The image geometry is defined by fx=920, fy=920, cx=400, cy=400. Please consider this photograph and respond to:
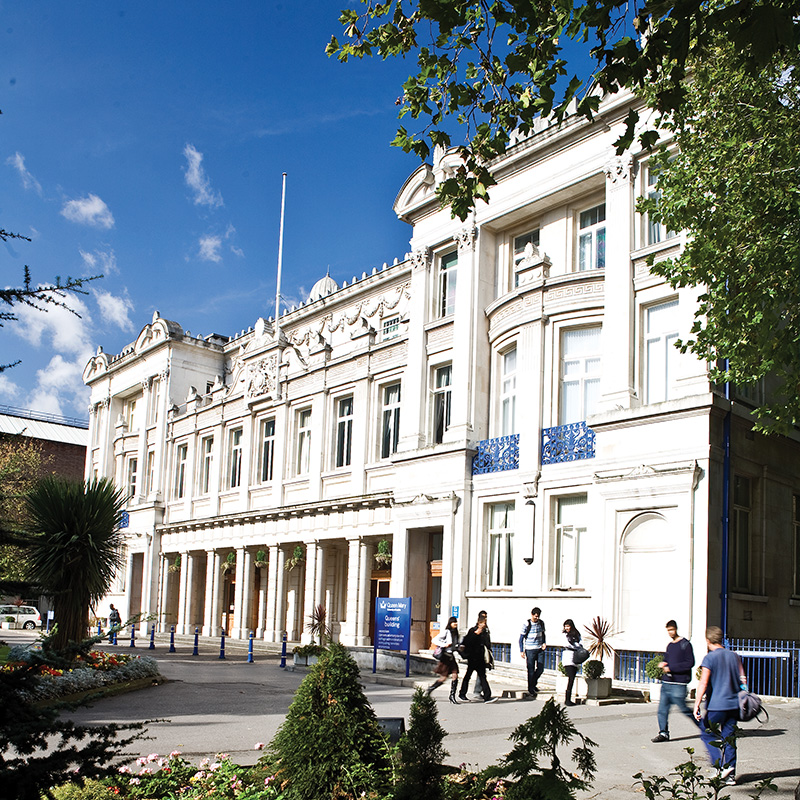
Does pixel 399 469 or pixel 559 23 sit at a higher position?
pixel 559 23

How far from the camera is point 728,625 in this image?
1972cm

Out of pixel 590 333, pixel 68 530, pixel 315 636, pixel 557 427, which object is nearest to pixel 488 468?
pixel 557 427

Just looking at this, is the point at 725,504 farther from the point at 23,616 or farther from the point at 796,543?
the point at 23,616

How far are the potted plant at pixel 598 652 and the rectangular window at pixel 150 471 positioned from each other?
31213 mm

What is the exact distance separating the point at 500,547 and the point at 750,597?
686 cm

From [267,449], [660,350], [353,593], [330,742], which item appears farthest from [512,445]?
[330,742]

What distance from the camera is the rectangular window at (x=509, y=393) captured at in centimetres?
2571

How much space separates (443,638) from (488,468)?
25.5 ft

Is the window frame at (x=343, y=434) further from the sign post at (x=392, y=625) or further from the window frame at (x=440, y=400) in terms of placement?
the sign post at (x=392, y=625)

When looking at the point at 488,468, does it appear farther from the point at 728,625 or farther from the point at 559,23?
the point at 559,23

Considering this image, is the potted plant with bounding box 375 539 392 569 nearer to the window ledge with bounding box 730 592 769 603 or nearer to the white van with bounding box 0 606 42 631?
the window ledge with bounding box 730 592 769 603

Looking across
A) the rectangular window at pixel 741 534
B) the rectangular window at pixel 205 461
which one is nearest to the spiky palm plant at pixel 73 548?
the rectangular window at pixel 741 534

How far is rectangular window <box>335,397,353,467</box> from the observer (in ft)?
111

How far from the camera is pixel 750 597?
20609mm
